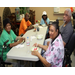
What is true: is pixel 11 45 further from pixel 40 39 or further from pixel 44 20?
pixel 44 20

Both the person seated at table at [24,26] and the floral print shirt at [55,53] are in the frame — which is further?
the person seated at table at [24,26]

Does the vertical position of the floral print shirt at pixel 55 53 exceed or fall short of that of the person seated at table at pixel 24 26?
it falls short

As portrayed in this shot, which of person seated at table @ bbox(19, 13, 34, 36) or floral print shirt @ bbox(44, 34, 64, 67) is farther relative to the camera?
person seated at table @ bbox(19, 13, 34, 36)

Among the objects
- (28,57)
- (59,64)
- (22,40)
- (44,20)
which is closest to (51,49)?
(59,64)

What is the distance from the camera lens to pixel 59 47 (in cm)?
154

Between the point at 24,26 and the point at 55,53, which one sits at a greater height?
the point at 24,26

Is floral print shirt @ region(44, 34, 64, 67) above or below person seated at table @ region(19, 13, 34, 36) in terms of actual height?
below

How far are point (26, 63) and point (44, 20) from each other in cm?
227

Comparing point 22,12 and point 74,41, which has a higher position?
point 22,12

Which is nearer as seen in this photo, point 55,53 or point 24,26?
point 55,53

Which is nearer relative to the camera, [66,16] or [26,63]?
[26,63]

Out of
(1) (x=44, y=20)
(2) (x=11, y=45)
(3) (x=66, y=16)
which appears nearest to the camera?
(2) (x=11, y=45)
